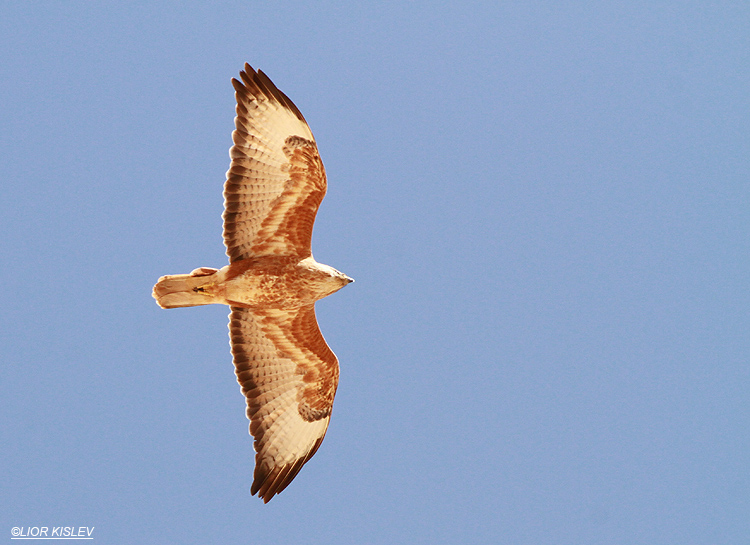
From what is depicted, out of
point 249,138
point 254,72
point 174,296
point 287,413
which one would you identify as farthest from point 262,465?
point 254,72

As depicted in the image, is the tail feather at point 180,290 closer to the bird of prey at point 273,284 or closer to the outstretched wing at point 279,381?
the bird of prey at point 273,284

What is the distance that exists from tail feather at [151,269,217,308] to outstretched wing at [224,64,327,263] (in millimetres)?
472

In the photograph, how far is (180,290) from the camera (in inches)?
376

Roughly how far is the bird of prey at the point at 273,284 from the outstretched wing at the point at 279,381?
0.01 m

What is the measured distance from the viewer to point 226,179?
9.50 m

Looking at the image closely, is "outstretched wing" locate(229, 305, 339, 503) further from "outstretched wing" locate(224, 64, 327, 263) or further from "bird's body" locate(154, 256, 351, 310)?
"outstretched wing" locate(224, 64, 327, 263)

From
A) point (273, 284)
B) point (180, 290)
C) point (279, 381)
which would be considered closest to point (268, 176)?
point (273, 284)

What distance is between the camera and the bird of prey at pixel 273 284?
370 inches

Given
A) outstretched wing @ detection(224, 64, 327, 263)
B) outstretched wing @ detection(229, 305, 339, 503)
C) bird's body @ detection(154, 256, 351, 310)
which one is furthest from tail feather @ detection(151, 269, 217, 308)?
outstretched wing @ detection(229, 305, 339, 503)

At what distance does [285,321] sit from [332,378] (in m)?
0.99

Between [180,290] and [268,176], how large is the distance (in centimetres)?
162

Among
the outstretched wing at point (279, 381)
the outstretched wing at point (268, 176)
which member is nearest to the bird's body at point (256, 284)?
the outstretched wing at point (268, 176)

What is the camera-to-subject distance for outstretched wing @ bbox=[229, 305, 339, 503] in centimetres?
1025

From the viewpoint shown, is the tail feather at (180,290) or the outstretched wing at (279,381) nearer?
the tail feather at (180,290)
